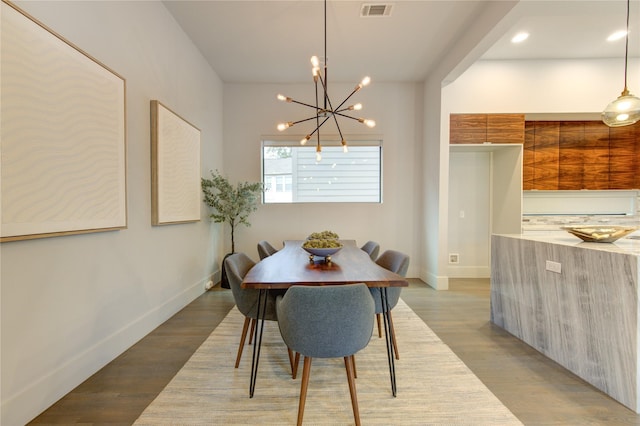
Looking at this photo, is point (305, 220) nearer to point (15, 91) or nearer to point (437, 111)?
point (437, 111)

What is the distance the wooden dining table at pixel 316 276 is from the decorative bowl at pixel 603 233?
1.63 m

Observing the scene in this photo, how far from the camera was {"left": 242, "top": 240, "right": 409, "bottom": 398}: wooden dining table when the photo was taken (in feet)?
5.27

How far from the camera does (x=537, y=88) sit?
13.6 feet

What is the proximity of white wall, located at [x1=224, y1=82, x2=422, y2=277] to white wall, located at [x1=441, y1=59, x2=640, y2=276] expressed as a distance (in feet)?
2.40

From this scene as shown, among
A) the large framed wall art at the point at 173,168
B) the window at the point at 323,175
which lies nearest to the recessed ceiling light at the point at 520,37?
the window at the point at 323,175

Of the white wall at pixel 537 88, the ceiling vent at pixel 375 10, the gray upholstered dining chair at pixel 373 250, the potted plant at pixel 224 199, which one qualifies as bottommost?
the gray upholstered dining chair at pixel 373 250

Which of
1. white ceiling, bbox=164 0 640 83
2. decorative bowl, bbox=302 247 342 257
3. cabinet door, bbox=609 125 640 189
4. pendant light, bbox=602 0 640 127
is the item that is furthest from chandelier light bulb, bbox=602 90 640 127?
decorative bowl, bbox=302 247 342 257

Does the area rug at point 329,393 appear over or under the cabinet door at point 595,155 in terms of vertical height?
under

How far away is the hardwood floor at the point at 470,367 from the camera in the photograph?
1.63 m

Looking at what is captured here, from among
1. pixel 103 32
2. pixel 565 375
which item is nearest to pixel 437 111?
pixel 565 375

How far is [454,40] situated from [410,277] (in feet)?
11.6

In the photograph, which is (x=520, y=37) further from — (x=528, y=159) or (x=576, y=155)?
(x=576, y=155)

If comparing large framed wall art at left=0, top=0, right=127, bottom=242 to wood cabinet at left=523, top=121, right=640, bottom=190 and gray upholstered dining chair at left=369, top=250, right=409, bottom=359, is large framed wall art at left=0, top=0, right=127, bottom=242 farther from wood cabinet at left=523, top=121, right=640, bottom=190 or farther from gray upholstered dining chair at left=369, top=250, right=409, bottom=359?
wood cabinet at left=523, top=121, right=640, bottom=190

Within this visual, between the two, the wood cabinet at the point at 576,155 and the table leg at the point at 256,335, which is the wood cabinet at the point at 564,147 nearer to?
the wood cabinet at the point at 576,155
